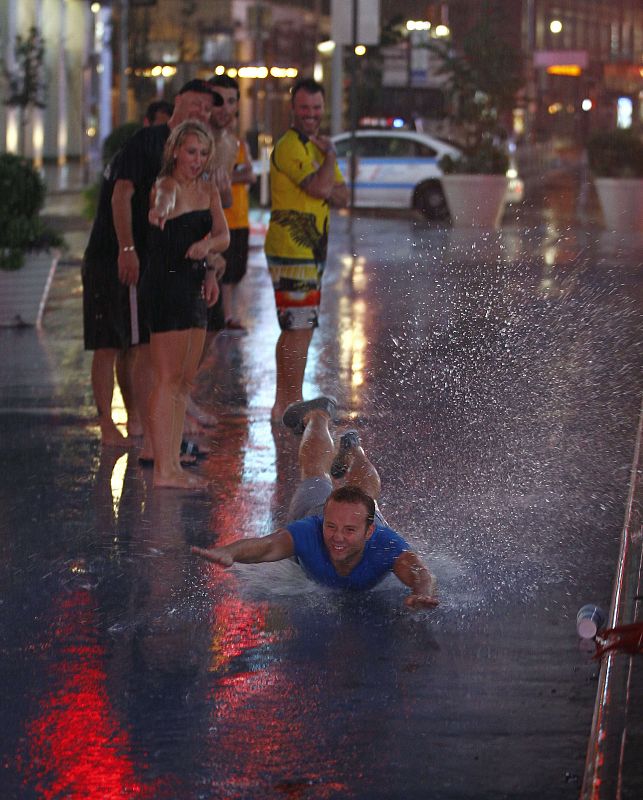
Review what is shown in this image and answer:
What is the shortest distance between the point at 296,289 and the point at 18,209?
452 cm

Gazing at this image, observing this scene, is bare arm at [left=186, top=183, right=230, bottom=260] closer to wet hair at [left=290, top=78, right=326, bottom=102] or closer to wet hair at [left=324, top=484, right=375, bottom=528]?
wet hair at [left=290, top=78, right=326, bottom=102]

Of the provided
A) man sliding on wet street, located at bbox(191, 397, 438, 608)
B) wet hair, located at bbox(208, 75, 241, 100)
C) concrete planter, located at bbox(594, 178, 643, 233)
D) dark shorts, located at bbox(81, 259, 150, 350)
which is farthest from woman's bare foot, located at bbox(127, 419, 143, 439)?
concrete planter, located at bbox(594, 178, 643, 233)

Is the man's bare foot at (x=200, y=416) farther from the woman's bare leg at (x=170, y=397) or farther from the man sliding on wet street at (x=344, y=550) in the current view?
the man sliding on wet street at (x=344, y=550)

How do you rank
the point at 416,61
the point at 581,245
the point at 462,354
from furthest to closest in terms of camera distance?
the point at 416,61, the point at 581,245, the point at 462,354

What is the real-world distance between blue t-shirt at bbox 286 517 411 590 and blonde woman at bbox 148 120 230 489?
169 centimetres

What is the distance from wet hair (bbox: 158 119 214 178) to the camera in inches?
259

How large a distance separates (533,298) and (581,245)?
578cm

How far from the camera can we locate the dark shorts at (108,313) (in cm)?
750

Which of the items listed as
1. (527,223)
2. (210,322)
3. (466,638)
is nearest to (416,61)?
(527,223)

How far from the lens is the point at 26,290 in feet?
39.8

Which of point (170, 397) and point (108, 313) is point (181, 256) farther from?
point (108, 313)

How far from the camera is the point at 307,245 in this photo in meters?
8.20

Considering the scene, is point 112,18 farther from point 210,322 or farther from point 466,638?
point 466,638

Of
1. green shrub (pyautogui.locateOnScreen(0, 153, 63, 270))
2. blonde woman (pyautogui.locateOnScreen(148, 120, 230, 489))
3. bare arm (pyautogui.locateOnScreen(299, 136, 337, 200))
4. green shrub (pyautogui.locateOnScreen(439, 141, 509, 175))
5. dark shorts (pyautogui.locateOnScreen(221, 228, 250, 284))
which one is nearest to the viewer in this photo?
blonde woman (pyautogui.locateOnScreen(148, 120, 230, 489))
